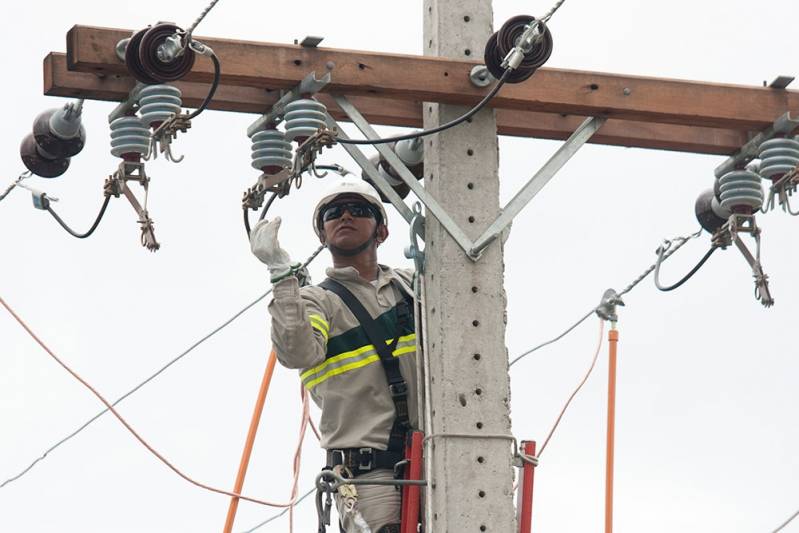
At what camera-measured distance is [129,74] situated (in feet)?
29.8

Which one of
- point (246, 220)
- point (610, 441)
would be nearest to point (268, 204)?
point (246, 220)

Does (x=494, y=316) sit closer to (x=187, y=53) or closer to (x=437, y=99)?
(x=437, y=99)

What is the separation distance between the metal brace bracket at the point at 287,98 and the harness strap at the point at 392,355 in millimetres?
893

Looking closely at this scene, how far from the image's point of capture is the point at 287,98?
9328 mm

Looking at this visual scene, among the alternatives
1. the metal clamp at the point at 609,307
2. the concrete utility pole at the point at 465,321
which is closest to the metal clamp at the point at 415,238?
the concrete utility pole at the point at 465,321

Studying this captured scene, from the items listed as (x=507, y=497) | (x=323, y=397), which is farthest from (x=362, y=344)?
(x=507, y=497)

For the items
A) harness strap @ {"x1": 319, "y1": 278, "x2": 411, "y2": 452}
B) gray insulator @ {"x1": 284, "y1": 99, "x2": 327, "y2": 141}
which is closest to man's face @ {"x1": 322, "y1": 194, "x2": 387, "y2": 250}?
harness strap @ {"x1": 319, "y1": 278, "x2": 411, "y2": 452}

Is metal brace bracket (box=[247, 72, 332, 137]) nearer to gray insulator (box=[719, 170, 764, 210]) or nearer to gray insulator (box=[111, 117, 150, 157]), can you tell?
gray insulator (box=[111, 117, 150, 157])

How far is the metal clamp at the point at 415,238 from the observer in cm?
959

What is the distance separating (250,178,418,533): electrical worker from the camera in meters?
9.30

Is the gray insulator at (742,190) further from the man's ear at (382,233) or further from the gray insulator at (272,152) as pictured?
the gray insulator at (272,152)

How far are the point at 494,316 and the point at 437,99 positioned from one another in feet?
3.19

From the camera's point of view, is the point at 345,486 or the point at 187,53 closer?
the point at 187,53

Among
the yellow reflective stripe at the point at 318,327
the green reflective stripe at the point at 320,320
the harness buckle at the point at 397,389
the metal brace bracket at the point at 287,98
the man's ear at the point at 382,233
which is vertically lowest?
the harness buckle at the point at 397,389
